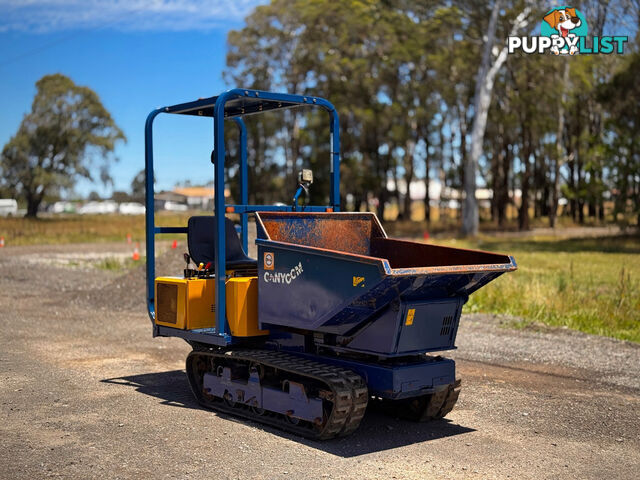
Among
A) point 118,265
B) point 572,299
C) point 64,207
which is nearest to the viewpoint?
point 572,299

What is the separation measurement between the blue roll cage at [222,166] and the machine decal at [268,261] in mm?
557

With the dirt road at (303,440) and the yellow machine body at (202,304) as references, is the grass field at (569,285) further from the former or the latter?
the yellow machine body at (202,304)

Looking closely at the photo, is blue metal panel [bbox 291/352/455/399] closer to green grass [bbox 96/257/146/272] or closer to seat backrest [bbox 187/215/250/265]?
seat backrest [bbox 187/215/250/265]

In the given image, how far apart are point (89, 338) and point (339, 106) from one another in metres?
38.5

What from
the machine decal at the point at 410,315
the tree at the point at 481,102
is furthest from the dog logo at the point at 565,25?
the machine decal at the point at 410,315

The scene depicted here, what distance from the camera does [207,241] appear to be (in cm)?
864

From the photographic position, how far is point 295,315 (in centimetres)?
727

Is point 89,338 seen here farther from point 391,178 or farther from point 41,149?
point 41,149

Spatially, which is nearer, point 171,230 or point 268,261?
point 268,261

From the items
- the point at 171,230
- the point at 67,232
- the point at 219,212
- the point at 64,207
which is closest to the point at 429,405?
the point at 219,212

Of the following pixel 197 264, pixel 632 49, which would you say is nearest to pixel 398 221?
pixel 632 49

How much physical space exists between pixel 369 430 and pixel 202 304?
6.65ft

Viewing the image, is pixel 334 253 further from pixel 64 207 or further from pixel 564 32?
pixel 64 207

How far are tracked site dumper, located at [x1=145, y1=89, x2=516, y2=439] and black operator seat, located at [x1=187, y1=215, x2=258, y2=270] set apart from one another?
0.01 meters
